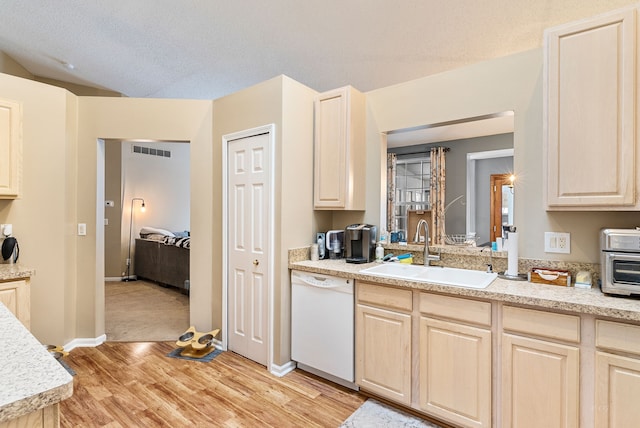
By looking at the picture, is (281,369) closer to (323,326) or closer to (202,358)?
(323,326)

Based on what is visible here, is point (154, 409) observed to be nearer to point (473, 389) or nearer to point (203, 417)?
point (203, 417)

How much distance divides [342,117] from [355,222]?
94 cm

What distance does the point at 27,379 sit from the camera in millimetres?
→ 775

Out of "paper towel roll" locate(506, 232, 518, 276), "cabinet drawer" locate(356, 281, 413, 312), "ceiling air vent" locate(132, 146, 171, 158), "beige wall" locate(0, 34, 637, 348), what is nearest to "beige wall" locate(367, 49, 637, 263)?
"beige wall" locate(0, 34, 637, 348)

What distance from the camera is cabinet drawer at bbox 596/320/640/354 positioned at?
144 cm

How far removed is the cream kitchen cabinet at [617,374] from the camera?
1.44m

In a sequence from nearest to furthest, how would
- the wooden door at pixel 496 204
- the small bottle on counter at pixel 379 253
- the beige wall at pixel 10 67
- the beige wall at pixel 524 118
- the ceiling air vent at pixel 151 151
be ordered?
the beige wall at pixel 524 118 → the small bottle on counter at pixel 379 253 → the beige wall at pixel 10 67 → the wooden door at pixel 496 204 → the ceiling air vent at pixel 151 151

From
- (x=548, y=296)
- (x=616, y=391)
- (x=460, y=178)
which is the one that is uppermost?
(x=460, y=178)

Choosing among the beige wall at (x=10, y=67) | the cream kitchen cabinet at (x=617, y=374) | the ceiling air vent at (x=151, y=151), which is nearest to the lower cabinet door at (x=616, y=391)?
the cream kitchen cabinet at (x=617, y=374)

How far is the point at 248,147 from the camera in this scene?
2.90 meters

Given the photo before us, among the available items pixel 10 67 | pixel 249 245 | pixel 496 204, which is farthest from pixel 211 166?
pixel 496 204

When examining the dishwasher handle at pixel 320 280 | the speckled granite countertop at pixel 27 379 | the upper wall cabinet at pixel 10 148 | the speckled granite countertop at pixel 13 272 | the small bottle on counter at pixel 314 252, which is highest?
the upper wall cabinet at pixel 10 148

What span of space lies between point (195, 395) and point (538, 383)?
220cm

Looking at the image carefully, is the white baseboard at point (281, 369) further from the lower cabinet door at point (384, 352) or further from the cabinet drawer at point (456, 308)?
the cabinet drawer at point (456, 308)
